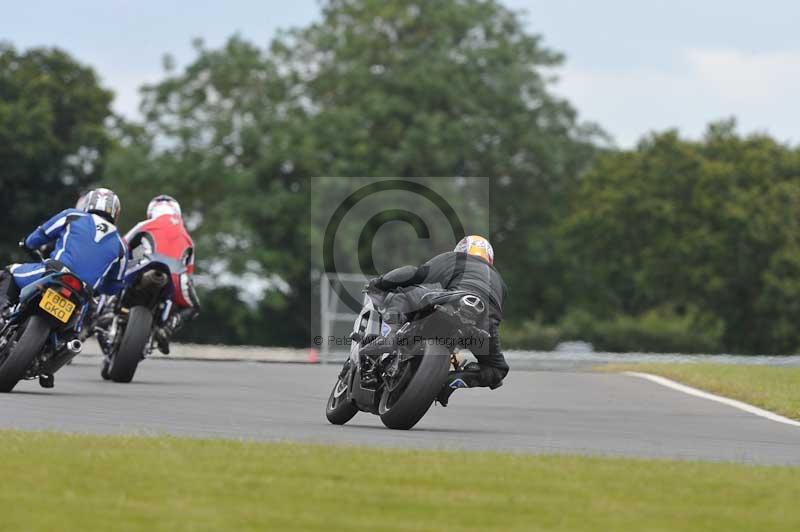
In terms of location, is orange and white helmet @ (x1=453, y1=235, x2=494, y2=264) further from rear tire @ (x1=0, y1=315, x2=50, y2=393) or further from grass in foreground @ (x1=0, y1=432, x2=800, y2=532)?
rear tire @ (x1=0, y1=315, x2=50, y2=393)

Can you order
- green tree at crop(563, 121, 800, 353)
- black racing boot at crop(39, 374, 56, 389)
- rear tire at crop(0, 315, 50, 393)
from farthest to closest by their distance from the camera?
green tree at crop(563, 121, 800, 353), black racing boot at crop(39, 374, 56, 389), rear tire at crop(0, 315, 50, 393)

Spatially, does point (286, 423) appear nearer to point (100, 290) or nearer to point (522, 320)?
point (100, 290)

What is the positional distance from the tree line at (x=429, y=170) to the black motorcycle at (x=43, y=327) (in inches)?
1736

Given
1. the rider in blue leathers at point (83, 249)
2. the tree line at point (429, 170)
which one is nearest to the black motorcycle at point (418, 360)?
the rider in blue leathers at point (83, 249)

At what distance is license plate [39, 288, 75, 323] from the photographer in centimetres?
1584

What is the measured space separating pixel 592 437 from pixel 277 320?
176 feet

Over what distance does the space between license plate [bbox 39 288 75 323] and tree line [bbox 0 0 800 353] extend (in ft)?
146

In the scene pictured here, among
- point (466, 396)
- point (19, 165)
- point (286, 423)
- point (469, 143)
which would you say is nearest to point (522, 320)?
point (469, 143)

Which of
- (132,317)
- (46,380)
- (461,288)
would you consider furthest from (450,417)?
(132,317)

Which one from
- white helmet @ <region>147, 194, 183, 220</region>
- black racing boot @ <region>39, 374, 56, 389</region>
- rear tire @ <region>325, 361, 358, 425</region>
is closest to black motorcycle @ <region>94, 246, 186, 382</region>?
white helmet @ <region>147, 194, 183, 220</region>

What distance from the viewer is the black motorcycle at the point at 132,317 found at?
1864 centimetres

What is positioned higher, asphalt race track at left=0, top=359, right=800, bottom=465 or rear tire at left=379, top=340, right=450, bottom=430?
rear tire at left=379, top=340, right=450, bottom=430

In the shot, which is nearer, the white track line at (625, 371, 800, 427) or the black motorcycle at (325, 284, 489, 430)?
the black motorcycle at (325, 284, 489, 430)

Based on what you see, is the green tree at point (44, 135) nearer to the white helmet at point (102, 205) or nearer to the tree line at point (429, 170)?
the tree line at point (429, 170)
